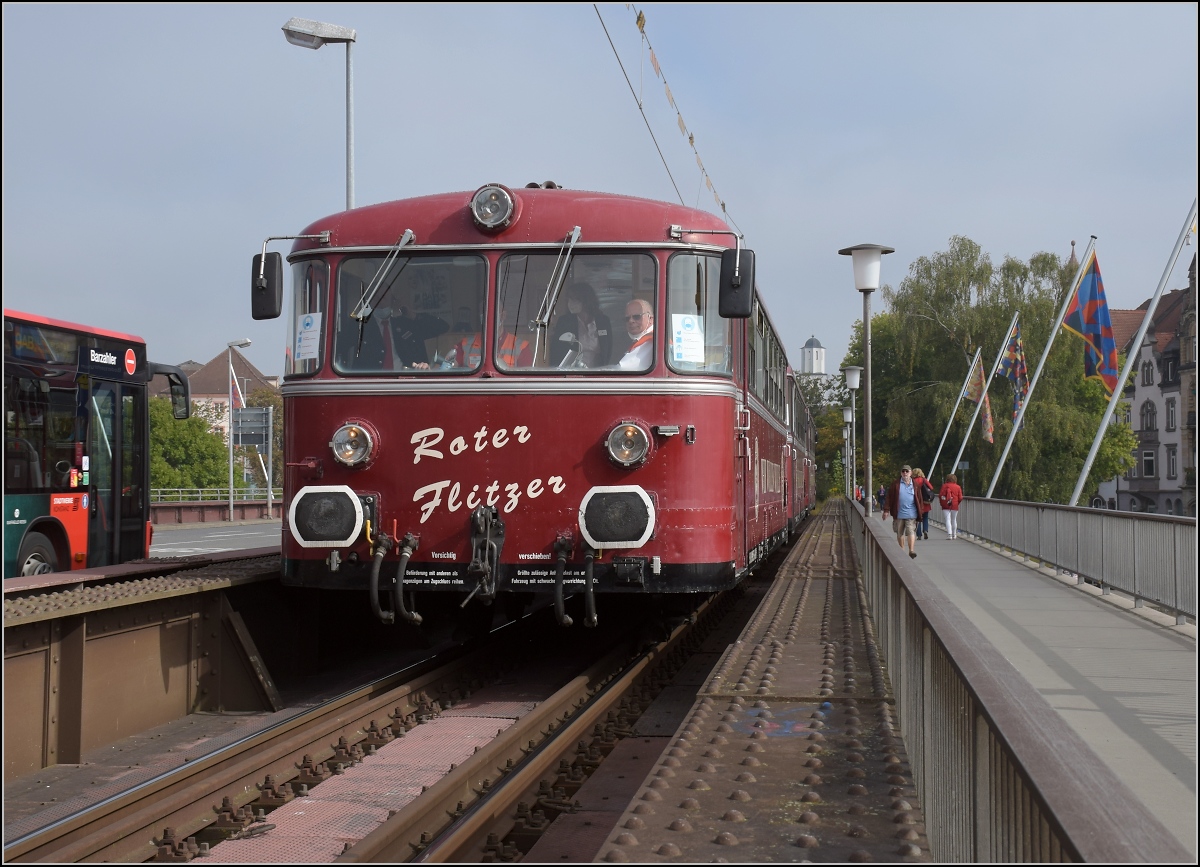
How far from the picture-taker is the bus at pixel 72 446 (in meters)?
12.7

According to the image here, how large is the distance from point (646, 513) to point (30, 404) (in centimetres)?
789

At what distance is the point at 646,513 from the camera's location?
26.4 ft

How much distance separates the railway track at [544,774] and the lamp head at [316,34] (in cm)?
1038

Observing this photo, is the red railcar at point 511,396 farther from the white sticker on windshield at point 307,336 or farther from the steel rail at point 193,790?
the steel rail at point 193,790

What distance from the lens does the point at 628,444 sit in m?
8.25

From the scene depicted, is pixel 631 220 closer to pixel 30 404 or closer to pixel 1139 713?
pixel 1139 713

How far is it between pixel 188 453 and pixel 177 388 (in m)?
49.1

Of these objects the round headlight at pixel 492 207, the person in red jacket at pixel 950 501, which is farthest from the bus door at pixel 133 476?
the person in red jacket at pixel 950 501

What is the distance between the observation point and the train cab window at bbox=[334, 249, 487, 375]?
8633mm

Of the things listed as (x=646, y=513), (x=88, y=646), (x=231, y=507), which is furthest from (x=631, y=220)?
(x=231, y=507)

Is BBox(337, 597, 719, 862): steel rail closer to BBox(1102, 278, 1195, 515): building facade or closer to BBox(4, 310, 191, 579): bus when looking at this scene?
BBox(4, 310, 191, 579): bus

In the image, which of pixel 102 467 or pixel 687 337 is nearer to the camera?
pixel 687 337

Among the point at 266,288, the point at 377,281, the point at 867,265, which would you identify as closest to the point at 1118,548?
the point at 867,265

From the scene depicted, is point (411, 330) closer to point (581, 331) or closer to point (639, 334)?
point (581, 331)
